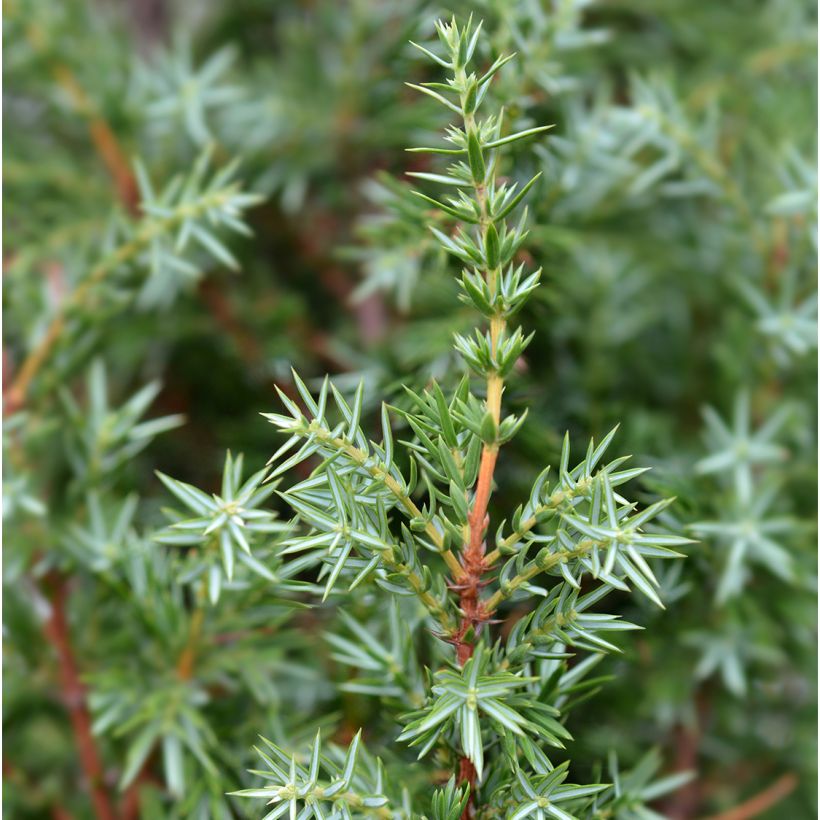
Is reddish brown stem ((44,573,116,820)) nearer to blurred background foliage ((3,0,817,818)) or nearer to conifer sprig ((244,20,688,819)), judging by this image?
blurred background foliage ((3,0,817,818))

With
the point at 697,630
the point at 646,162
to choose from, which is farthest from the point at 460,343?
the point at 646,162

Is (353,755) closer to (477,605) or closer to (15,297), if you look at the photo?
(477,605)

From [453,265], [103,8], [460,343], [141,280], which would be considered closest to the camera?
[460,343]

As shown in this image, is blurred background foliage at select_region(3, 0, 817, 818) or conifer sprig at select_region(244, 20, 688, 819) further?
blurred background foliage at select_region(3, 0, 817, 818)

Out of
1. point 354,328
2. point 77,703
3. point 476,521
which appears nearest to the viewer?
point 476,521

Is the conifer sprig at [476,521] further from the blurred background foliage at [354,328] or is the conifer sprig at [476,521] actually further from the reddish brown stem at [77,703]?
the reddish brown stem at [77,703]

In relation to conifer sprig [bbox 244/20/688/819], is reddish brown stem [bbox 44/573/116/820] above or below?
below

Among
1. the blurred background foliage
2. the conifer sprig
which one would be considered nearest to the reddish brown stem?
the blurred background foliage

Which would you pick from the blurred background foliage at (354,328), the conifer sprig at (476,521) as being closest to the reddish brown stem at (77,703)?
the blurred background foliage at (354,328)
